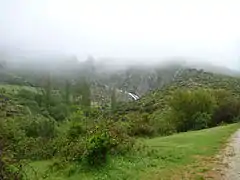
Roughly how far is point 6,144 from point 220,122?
48.4 m

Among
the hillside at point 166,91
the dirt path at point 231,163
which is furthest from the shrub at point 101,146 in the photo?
the hillside at point 166,91

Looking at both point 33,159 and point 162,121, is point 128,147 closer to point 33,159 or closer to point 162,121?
point 33,159

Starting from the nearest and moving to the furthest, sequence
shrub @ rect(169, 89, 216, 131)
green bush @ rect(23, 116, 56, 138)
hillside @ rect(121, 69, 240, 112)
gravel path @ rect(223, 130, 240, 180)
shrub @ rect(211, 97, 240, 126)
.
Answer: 1. gravel path @ rect(223, 130, 240, 180)
2. green bush @ rect(23, 116, 56, 138)
3. shrub @ rect(169, 89, 216, 131)
4. shrub @ rect(211, 97, 240, 126)
5. hillside @ rect(121, 69, 240, 112)

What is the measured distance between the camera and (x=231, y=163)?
55.4 feet

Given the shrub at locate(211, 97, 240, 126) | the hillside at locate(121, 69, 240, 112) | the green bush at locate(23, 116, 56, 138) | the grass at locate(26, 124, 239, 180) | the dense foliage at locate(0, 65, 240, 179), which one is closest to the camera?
the dense foliage at locate(0, 65, 240, 179)

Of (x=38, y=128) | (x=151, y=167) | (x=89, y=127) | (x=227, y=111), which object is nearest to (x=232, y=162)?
(x=151, y=167)

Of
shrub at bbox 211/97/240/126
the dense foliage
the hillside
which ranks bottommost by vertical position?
the hillside

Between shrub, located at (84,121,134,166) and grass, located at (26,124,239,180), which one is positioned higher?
shrub, located at (84,121,134,166)

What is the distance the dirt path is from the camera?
14.3 m

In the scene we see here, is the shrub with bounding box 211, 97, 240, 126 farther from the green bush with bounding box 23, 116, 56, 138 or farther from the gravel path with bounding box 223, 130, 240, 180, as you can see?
the gravel path with bounding box 223, 130, 240, 180

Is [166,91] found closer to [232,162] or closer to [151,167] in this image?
[232,162]

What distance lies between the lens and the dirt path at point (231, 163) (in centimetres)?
1426

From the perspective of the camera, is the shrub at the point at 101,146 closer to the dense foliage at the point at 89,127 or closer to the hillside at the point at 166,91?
the dense foliage at the point at 89,127

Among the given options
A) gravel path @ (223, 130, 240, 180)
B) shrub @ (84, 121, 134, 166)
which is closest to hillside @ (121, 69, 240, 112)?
gravel path @ (223, 130, 240, 180)
